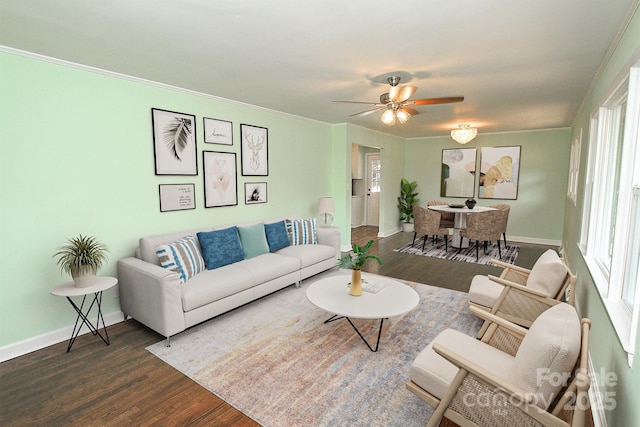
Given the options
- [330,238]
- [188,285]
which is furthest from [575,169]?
[188,285]

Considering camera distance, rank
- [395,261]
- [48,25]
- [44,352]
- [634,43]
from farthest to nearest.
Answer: [395,261], [44,352], [48,25], [634,43]

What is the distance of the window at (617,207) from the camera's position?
182 cm

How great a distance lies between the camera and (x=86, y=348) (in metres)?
2.82

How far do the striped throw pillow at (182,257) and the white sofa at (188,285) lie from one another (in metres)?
0.08

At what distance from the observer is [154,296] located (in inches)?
112

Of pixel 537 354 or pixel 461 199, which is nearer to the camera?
pixel 537 354

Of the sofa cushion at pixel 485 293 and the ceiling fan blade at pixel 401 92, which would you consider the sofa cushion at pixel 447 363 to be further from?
the ceiling fan blade at pixel 401 92

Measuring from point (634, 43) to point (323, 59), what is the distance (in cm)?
204

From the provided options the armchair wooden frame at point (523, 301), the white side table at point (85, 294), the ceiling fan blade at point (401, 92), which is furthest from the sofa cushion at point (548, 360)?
the white side table at point (85, 294)

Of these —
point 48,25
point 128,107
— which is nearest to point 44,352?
point 128,107

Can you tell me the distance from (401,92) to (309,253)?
2.34m

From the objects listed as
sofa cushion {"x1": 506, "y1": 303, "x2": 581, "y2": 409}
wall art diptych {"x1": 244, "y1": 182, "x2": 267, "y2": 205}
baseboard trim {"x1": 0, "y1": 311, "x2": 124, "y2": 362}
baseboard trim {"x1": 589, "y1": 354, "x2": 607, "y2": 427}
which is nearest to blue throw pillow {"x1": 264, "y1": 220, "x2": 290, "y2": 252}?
wall art diptych {"x1": 244, "y1": 182, "x2": 267, "y2": 205}

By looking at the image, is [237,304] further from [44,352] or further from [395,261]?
[395,261]

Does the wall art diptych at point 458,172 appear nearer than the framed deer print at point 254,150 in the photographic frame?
No
